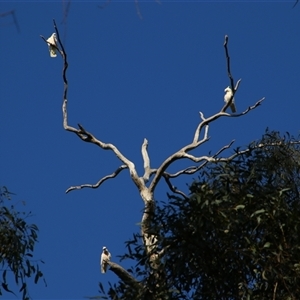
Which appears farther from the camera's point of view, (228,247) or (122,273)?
(122,273)

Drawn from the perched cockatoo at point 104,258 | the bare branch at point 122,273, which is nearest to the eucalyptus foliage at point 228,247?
the bare branch at point 122,273

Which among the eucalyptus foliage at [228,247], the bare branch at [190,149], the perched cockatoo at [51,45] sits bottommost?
the eucalyptus foliage at [228,247]

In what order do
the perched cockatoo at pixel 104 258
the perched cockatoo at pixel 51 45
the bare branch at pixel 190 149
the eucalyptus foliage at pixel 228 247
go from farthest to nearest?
the perched cockatoo at pixel 51 45 → the perched cockatoo at pixel 104 258 → the bare branch at pixel 190 149 → the eucalyptus foliage at pixel 228 247

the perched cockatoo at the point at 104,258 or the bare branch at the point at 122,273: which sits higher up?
the perched cockatoo at the point at 104,258

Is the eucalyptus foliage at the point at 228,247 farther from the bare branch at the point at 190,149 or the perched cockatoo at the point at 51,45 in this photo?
the perched cockatoo at the point at 51,45

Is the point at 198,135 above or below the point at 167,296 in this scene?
above

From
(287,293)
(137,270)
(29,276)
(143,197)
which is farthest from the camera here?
(143,197)

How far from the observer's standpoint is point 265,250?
6629 mm

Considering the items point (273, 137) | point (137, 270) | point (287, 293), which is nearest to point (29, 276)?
point (137, 270)

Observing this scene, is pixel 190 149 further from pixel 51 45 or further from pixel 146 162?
pixel 51 45

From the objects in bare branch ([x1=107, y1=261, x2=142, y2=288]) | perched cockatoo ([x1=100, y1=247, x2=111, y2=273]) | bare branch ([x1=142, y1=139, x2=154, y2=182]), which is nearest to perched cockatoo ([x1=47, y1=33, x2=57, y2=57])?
bare branch ([x1=142, y1=139, x2=154, y2=182])

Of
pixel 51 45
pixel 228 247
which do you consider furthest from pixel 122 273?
pixel 51 45

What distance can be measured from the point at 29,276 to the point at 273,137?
10.4ft

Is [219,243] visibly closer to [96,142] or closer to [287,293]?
[287,293]
